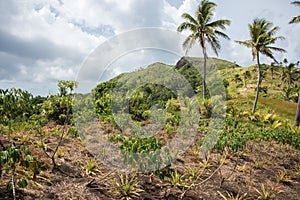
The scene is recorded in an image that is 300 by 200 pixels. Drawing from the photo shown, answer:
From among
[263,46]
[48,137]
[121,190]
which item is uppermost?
[263,46]

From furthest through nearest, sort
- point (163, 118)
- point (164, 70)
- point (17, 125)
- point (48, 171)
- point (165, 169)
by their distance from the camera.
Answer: point (163, 118)
point (164, 70)
point (17, 125)
point (165, 169)
point (48, 171)

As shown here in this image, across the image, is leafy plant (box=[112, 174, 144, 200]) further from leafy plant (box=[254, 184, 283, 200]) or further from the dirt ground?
leafy plant (box=[254, 184, 283, 200])

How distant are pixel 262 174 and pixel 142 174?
330cm

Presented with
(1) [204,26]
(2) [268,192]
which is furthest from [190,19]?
(2) [268,192]

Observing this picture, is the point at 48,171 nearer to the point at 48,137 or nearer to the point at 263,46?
the point at 48,137

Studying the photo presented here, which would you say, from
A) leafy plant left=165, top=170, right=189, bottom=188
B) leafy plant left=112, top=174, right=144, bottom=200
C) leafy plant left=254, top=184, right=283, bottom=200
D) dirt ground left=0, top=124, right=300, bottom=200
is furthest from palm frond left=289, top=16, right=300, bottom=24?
leafy plant left=112, top=174, right=144, bottom=200

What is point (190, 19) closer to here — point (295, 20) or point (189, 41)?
point (189, 41)

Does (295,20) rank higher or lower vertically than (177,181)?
higher

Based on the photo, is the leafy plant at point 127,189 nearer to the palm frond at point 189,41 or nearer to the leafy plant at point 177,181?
the leafy plant at point 177,181

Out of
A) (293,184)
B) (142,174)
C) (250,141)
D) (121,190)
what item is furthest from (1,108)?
(250,141)

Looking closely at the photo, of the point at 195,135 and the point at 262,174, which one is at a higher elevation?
the point at 195,135

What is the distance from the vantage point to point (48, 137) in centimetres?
606

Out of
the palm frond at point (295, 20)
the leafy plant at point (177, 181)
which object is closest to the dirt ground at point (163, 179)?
the leafy plant at point (177, 181)

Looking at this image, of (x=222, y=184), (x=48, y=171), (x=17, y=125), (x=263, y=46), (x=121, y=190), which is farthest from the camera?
(x=263, y=46)
